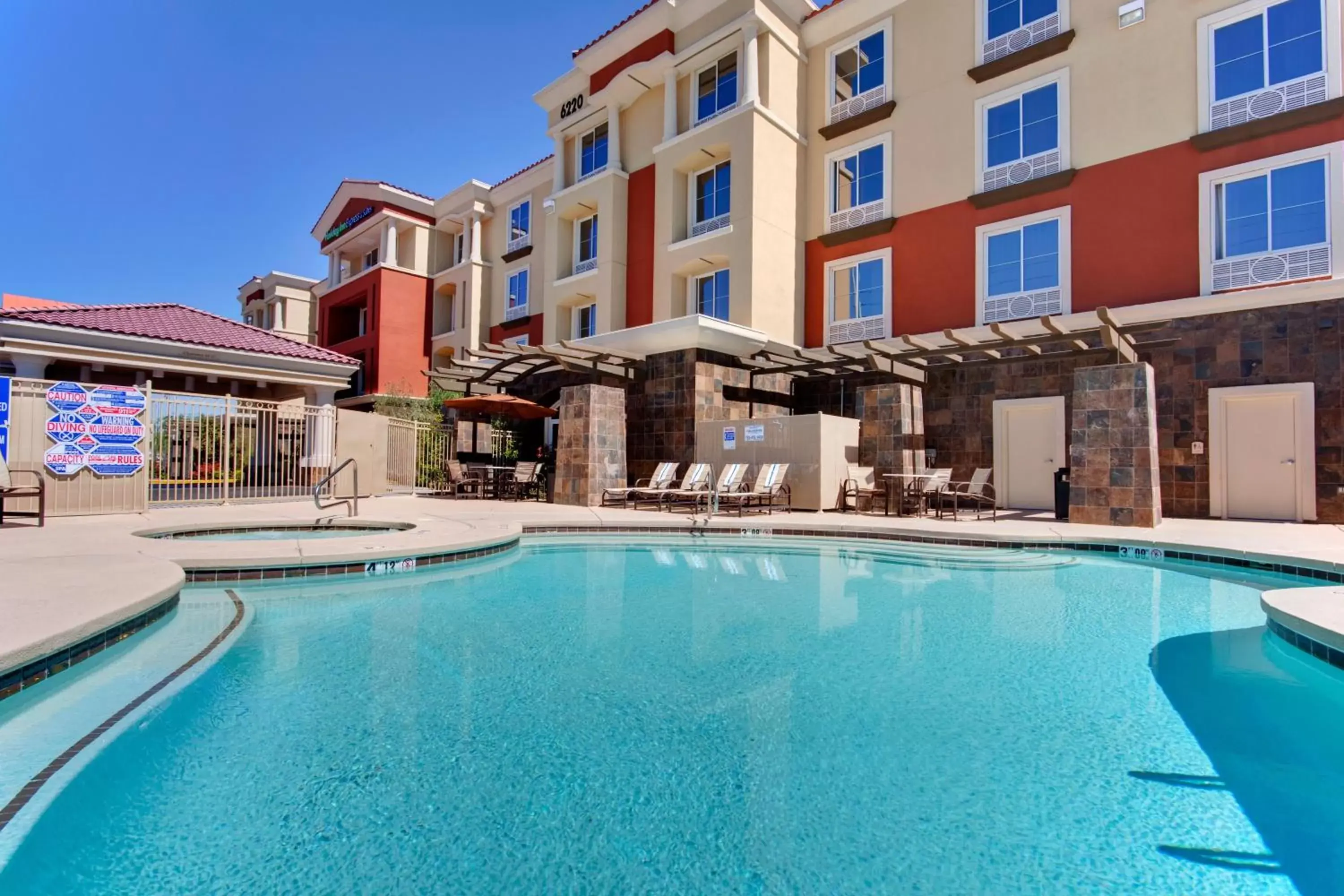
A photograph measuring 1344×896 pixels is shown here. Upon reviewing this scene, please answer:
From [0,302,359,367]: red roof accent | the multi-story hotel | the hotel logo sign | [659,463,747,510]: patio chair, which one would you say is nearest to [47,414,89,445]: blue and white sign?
[0,302,359,367]: red roof accent

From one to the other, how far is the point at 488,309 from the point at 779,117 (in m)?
13.9

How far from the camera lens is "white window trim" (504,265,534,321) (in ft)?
78.1

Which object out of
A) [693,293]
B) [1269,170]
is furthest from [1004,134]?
[693,293]

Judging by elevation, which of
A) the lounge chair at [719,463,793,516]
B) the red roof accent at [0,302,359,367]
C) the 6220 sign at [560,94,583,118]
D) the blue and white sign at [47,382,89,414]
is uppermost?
the 6220 sign at [560,94,583,118]

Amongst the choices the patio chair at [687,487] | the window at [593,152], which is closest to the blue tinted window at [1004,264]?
the patio chair at [687,487]

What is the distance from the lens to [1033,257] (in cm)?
1394

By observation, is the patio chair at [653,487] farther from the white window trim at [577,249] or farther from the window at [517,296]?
the window at [517,296]

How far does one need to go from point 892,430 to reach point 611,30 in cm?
1357

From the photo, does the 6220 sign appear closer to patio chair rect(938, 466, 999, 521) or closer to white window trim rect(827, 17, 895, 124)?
white window trim rect(827, 17, 895, 124)

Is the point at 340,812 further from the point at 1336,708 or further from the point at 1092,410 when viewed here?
the point at 1092,410

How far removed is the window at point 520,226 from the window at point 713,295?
9.44 m

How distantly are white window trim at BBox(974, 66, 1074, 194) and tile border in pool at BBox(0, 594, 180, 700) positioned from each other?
15474mm

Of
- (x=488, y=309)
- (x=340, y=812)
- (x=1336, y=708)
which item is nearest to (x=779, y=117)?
(x=488, y=309)

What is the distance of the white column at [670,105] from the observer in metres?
17.3
